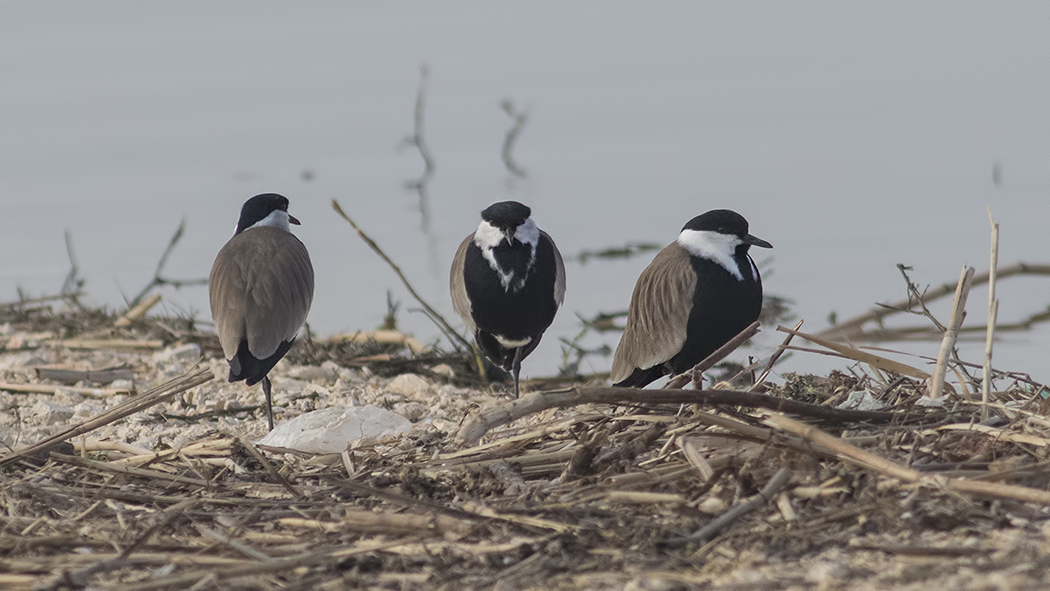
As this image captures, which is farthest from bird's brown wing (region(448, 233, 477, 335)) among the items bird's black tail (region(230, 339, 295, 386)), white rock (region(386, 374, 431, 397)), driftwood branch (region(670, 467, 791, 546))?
driftwood branch (region(670, 467, 791, 546))

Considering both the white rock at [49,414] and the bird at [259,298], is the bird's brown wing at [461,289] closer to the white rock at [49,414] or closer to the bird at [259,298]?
the bird at [259,298]

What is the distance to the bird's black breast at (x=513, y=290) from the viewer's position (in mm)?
6215

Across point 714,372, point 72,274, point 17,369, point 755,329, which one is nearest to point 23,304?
point 72,274

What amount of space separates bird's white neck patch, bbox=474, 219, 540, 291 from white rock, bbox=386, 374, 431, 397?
0.62 m

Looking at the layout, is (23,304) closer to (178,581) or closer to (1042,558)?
(178,581)

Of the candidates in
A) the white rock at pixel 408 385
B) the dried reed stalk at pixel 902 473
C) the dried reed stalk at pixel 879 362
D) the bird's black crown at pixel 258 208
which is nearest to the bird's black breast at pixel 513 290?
the white rock at pixel 408 385

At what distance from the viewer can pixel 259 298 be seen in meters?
5.93

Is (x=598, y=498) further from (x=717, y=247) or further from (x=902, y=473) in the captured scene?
(x=717, y=247)

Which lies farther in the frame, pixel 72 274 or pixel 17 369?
pixel 72 274

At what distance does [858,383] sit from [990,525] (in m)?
1.33

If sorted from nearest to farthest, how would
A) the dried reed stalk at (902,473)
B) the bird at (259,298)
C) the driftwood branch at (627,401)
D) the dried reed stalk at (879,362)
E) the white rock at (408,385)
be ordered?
the dried reed stalk at (902,473)
the driftwood branch at (627,401)
the dried reed stalk at (879,362)
the bird at (259,298)
the white rock at (408,385)

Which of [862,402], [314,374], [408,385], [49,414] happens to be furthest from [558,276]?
[862,402]

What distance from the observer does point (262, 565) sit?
2898 mm

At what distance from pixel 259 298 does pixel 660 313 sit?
1848 mm
